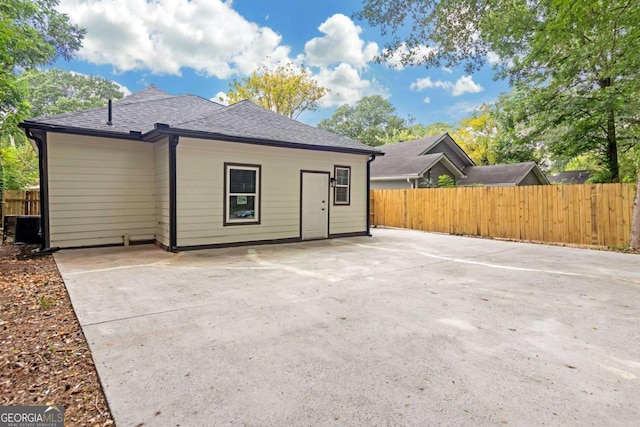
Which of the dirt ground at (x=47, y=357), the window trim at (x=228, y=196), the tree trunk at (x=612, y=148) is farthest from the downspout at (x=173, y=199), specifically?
the tree trunk at (x=612, y=148)

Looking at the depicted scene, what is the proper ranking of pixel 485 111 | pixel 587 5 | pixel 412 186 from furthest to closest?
1. pixel 485 111
2. pixel 412 186
3. pixel 587 5

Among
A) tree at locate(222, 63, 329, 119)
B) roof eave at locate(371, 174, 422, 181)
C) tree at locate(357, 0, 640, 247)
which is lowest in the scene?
roof eave at locate(371, 174, 422, 181)

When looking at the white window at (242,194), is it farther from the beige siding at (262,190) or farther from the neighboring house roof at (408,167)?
the neighboring house roof at (408,167)

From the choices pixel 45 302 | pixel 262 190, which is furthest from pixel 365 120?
pixel 45 302

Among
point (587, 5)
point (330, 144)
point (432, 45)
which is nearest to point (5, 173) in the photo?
point (330, 144)

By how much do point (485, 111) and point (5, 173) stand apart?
90.7ft

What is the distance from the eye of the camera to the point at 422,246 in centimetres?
842

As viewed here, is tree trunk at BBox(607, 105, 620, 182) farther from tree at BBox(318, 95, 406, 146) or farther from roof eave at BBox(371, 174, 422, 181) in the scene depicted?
tree at BBox(318, 95, 406, 146)

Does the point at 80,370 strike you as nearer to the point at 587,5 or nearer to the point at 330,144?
the point at 330,144

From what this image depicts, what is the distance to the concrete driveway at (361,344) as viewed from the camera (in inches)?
74.3

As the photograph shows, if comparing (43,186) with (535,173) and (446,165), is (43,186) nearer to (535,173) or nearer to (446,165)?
(446,165)

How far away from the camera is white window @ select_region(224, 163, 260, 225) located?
7.73 metres

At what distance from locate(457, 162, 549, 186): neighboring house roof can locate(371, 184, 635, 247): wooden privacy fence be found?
7080 millimetres

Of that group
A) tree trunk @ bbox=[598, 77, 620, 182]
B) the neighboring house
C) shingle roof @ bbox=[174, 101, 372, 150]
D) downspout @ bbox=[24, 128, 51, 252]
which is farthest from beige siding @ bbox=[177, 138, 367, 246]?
tree trunk @ bbox=[598, 77, 620, 182]
